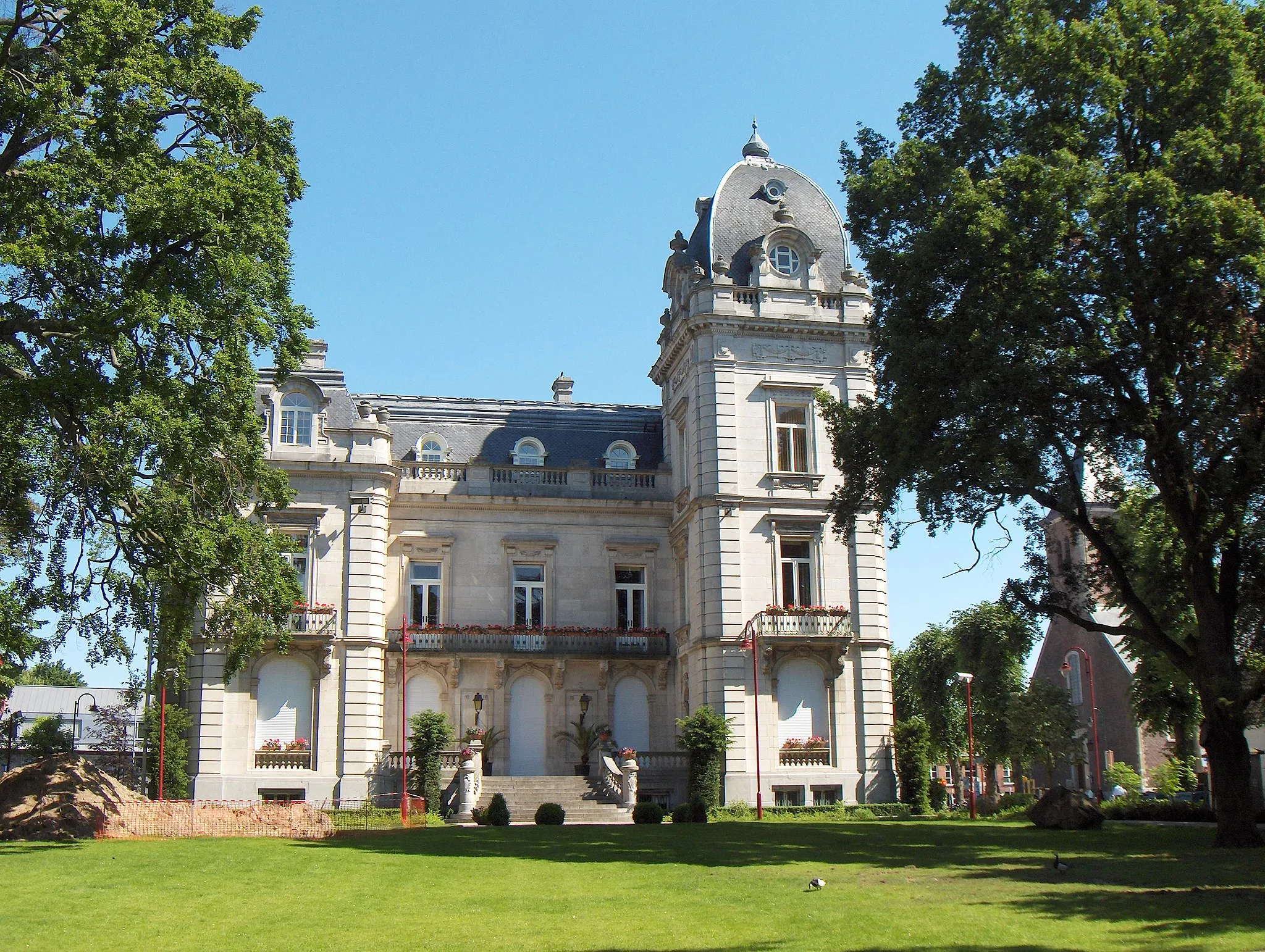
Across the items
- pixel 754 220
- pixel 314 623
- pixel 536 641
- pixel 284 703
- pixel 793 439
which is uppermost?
pixel 754 220

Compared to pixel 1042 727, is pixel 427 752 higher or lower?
lower

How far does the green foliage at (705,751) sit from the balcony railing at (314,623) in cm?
1084

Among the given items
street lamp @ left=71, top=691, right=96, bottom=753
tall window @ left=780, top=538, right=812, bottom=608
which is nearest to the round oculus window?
tall window @ left=780, top=538, right=812, bottom=608

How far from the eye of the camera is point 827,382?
39812 mm

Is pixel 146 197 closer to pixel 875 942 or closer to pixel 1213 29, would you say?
pixel 875 942

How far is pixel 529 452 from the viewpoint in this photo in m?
45.0

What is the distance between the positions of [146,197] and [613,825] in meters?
17.2

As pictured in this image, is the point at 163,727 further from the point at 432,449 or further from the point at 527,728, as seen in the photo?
the point at 432,449

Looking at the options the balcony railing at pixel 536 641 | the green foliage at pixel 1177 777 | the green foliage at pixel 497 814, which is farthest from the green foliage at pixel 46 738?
the green foliage at pixel 1177 777

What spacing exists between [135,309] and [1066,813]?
70.2 feet

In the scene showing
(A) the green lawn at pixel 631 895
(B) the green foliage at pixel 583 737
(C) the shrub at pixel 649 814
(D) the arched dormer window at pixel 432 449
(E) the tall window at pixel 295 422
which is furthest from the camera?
(D) the arched dormer window at pixel 432 449

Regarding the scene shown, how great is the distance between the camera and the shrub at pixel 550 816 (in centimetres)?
3169

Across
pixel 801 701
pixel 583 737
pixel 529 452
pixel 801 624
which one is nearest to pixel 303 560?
pixel 529 452

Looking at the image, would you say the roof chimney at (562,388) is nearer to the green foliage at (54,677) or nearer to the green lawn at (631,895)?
the green lawn at (631,895)
